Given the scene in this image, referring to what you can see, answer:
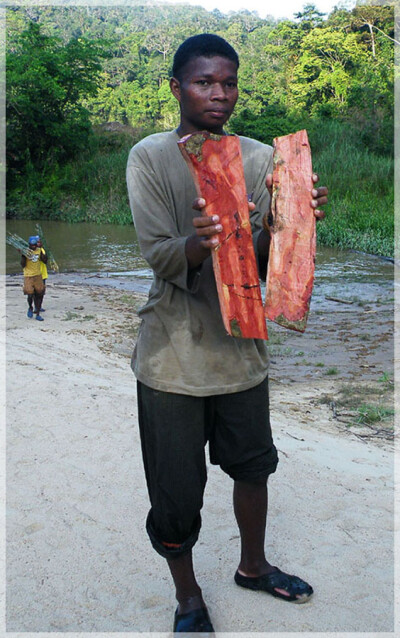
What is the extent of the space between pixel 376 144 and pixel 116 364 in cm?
2026

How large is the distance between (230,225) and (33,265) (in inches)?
253


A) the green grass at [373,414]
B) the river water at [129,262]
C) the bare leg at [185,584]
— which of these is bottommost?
the green grass at [373,414]

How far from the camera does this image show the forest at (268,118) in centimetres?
1964

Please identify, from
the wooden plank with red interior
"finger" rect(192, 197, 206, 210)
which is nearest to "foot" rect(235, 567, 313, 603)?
the wooden plank with red interior

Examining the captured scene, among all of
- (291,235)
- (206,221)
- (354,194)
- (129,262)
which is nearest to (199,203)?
(206,221)

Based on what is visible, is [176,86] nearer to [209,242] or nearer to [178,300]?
[209,242]

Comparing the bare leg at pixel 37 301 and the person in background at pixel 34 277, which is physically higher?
the person in background at pixel 34 277

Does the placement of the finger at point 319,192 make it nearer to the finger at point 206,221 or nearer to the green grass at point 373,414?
the finger at point 206,221

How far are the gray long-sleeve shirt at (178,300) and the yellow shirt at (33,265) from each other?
19.9 ft

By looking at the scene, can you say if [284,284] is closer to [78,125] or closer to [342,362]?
[342,362]

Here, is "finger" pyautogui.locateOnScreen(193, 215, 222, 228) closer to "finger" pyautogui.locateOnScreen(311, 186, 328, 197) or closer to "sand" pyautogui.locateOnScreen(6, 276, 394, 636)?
"finger" pyautogui.locateOnScreen(311, 186, 328, 197)

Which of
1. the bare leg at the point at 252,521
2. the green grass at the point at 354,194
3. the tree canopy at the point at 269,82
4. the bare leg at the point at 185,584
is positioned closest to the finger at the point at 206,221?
the bare leg at the point at 252,521

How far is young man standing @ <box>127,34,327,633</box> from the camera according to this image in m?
1.83

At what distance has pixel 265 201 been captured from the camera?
2031mm
